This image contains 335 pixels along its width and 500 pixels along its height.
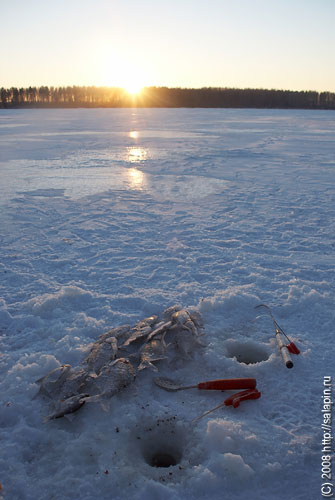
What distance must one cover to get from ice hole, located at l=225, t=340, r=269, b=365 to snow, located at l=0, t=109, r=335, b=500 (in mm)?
13

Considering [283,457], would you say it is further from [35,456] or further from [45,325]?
[45,325]

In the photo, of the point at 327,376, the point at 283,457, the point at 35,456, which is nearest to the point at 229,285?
the point at 327,376

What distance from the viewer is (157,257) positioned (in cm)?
534

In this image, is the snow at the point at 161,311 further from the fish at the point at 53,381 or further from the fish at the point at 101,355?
the fish at the point at 101,355

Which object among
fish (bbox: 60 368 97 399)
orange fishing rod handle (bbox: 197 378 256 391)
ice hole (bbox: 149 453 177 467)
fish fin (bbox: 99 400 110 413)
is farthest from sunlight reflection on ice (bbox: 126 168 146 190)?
ice hole (bbox: 149 453 177 467)

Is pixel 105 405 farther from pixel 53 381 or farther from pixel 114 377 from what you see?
pixel 53 381

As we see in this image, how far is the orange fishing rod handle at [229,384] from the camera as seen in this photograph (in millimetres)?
2938

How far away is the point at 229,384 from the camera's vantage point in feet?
9.67

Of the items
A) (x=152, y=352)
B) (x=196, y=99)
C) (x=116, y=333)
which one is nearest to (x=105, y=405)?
(x=152, y=352)

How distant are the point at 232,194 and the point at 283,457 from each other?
6.79m

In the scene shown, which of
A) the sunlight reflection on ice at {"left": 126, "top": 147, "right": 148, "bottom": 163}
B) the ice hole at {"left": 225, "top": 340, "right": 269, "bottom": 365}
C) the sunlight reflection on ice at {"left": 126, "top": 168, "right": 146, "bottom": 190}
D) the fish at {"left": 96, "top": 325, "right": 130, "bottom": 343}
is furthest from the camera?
the sunlight reflection on ice at {"left": 126, "top": 147, "right": 148, "bottom": 163}

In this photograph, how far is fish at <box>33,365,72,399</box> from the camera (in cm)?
290

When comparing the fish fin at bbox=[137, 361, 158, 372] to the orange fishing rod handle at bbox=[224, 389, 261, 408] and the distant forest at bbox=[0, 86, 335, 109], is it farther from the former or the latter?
the distant forest at bbox=[0, 86, 335, 109]

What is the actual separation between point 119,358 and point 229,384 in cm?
95
